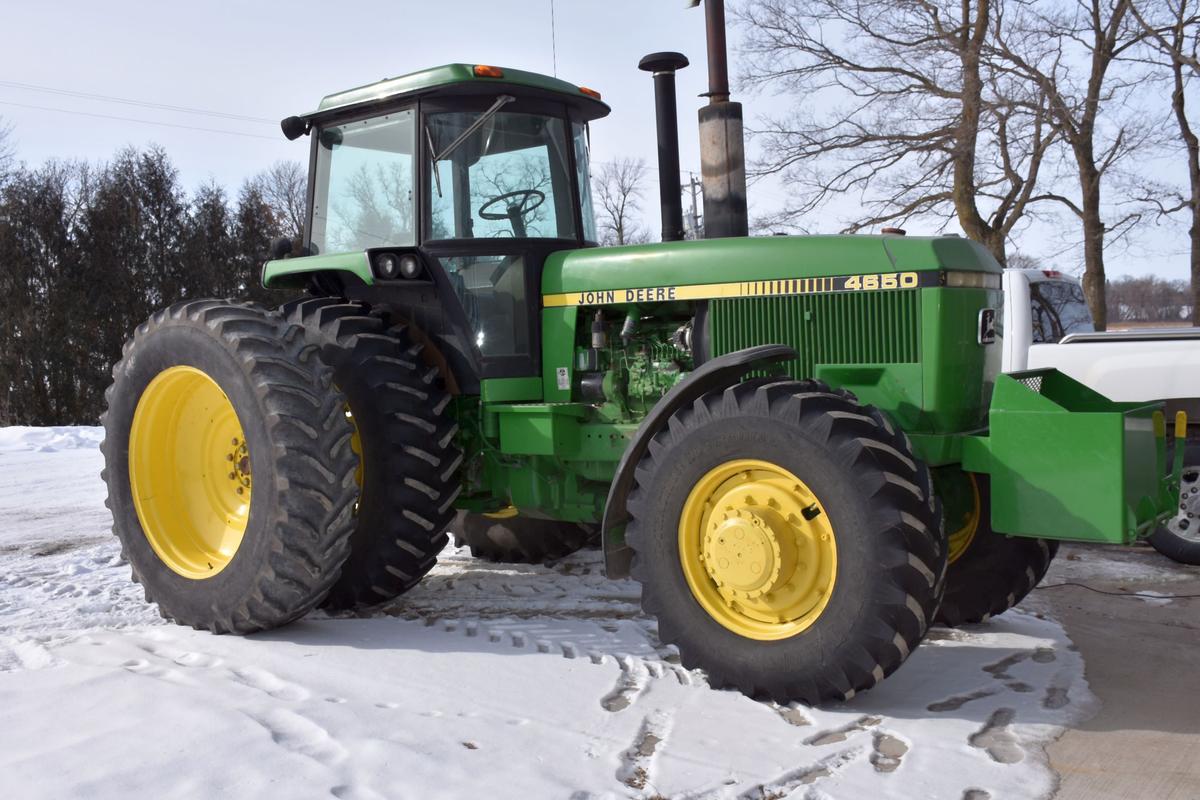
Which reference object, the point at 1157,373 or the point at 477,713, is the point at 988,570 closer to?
the point at 477,713

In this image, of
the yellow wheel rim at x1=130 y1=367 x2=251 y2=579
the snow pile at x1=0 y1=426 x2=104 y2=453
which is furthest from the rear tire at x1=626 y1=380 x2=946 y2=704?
the snow pile at x1=0 y1=426 x2=104 y2=453

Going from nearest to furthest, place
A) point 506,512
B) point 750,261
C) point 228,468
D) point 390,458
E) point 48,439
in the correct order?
point 750,261, point 390,458, point 228,468, point 506,512, point 48,439

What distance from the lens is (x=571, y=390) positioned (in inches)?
205

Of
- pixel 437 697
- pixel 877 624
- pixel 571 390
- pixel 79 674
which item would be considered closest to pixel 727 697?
pixel 877 624

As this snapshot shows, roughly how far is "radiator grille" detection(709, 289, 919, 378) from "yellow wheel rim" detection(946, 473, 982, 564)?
33.1 inches

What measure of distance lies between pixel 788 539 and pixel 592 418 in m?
1.57

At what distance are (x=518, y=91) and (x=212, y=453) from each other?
232cm

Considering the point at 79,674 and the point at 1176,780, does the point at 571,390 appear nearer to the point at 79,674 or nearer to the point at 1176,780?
the point at 79,674

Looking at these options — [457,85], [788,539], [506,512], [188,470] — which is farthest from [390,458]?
[788,539]

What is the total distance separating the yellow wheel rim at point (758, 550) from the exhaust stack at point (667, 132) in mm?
1823

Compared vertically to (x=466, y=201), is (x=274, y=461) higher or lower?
lower

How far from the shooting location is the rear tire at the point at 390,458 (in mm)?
4914

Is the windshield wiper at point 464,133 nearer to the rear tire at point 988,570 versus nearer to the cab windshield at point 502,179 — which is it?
the cab windshield at point 502,179

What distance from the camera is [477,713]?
373 cm
